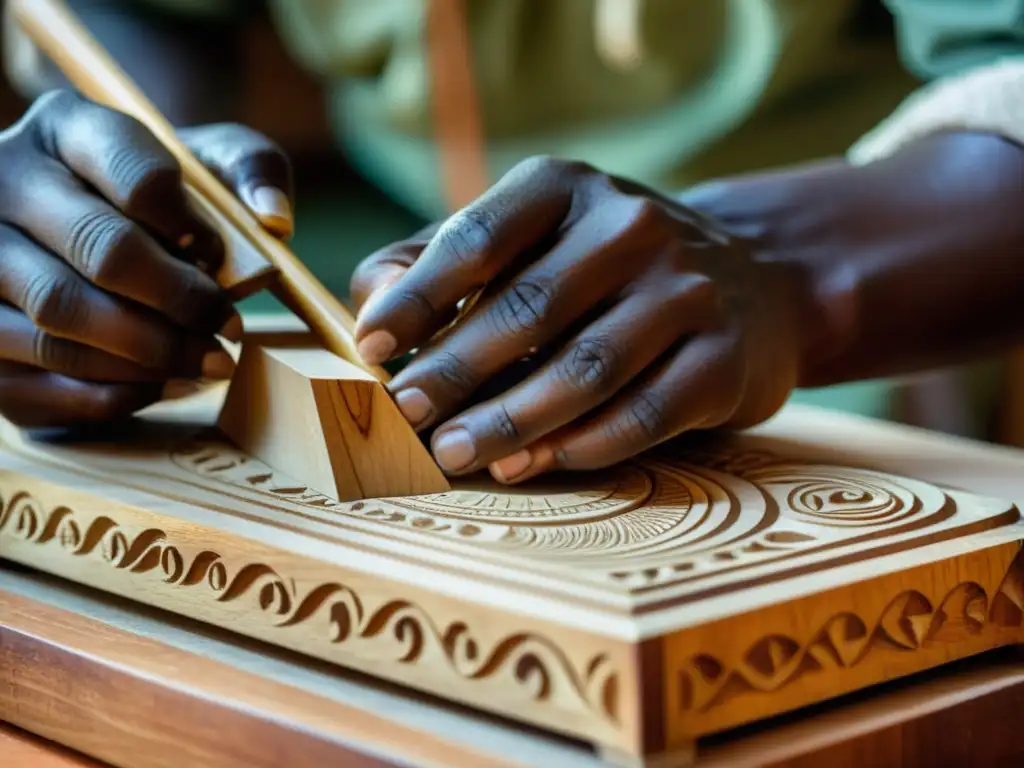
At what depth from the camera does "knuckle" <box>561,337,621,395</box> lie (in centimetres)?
56

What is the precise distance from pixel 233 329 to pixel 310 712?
28 cm

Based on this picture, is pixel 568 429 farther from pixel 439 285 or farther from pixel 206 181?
pixel 206 181

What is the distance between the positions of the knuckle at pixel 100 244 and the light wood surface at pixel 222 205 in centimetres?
7

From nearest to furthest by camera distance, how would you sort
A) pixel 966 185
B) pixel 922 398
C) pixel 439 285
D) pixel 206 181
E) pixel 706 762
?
1. pixel 706 762
2. pixel 439 285
3. pixel 206 181
4. pixel 966 185
5. pixel 922 398

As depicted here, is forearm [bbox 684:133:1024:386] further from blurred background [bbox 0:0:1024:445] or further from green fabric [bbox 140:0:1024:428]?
blurred background [bbox 0:0:1024:445]

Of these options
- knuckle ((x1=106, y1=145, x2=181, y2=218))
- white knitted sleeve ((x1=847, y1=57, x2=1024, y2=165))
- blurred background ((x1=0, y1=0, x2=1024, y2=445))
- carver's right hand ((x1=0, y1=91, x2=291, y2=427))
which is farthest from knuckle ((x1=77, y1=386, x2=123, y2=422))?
blurred background ((x1=0, y1=0, x2=1024, y2=445))

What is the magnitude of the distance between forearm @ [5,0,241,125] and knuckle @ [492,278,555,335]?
3.64 feet

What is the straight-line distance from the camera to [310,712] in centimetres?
45

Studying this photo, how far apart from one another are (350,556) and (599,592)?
117 mm

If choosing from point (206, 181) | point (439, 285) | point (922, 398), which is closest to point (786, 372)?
point (439, 285)

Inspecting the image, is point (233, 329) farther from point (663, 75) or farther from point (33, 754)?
point (663, 75)

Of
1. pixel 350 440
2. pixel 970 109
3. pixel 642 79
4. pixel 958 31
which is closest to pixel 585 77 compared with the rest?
pixel 642 79

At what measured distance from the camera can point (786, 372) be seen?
26.2 inches

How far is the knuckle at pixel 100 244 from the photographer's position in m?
0.59
